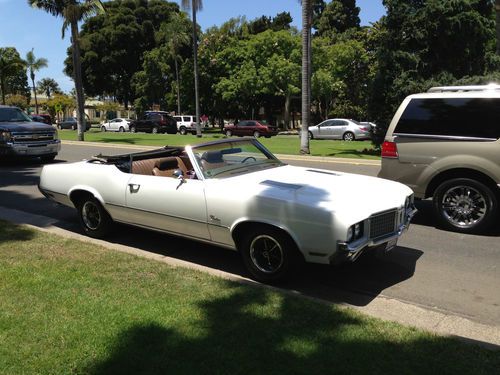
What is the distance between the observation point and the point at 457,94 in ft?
23.4

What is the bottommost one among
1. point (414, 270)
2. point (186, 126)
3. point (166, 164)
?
point (414, 270)

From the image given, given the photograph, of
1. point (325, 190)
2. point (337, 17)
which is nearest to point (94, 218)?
point (325, 190)

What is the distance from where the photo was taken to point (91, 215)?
668 cm

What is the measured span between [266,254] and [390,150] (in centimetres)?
344

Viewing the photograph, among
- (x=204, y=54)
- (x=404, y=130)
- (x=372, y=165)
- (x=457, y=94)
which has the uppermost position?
(x=204, y=54)

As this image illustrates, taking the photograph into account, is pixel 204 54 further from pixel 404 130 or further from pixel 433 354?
pixel 433 354

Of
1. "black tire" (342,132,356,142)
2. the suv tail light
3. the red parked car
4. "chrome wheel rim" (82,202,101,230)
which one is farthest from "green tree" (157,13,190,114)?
"chrome wheel rim" (82,202,101,230)

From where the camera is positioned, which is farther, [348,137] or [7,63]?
[7,63]

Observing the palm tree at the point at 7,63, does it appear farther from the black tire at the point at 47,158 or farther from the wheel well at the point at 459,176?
the wheel well at the point at 459,176

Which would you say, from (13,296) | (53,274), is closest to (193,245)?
(53,274)

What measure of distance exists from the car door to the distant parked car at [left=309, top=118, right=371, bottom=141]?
25.1 m

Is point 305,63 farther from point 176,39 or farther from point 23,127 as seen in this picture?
point 176,39

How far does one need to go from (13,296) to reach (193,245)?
2.40 m

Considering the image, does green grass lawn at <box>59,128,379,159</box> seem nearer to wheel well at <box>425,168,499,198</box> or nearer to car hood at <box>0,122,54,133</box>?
car hood at <box>0,122,54,133</box>
